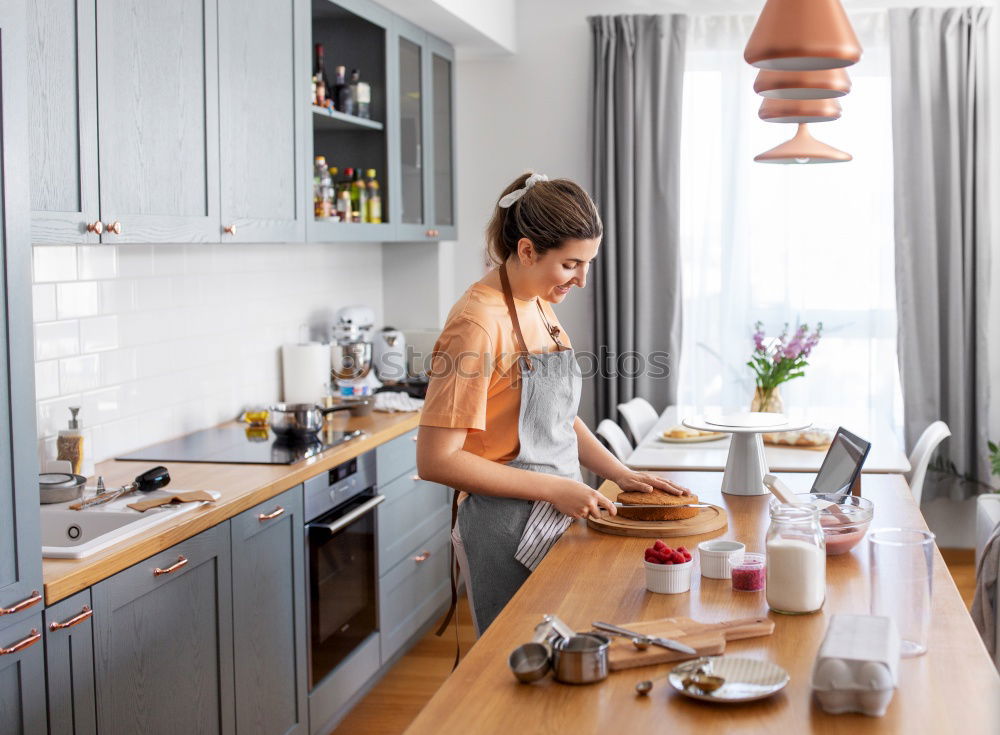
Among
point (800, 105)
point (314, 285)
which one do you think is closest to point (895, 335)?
point (800, 105)

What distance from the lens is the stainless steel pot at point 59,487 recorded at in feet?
8.15

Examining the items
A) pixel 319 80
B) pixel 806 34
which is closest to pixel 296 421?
pixel 319 80

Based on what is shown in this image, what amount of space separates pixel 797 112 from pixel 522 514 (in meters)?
1.56

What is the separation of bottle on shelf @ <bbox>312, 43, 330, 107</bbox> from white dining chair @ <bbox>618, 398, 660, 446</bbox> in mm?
1691

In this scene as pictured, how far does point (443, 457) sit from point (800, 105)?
1.67m

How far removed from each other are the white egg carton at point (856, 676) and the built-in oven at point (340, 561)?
74.8 inches

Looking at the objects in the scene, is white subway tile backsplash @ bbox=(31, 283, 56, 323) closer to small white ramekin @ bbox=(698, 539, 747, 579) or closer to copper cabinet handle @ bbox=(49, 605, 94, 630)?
copper cabinet handle @ bbox=(49, 605, 94, 630)

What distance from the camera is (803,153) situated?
3438mm

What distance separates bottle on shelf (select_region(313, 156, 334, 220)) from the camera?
3.81 meters

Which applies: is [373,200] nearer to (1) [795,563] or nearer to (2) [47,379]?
(2) [47,379]

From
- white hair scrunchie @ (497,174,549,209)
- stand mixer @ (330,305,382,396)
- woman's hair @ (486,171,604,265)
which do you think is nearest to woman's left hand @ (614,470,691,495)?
woman's hair @ (486,171,604,265)

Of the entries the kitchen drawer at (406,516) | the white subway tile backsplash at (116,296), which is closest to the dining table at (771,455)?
the kitchen drawer at (406,516)

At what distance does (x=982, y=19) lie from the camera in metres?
4.73

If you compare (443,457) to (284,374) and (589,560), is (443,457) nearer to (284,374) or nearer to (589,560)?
(589,560)
